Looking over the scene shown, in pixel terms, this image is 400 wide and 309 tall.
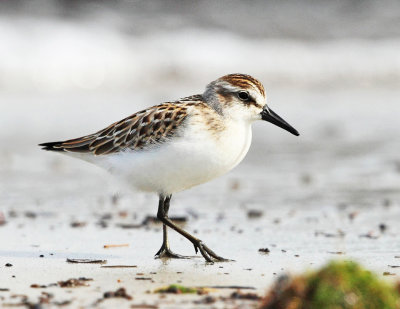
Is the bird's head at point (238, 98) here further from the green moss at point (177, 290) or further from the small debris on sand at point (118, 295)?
the small debris on sand at point (118, 295)

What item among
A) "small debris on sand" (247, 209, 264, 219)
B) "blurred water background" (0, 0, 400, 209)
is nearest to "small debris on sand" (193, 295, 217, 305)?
"small debris on sand" (247, 209, 264, 219)

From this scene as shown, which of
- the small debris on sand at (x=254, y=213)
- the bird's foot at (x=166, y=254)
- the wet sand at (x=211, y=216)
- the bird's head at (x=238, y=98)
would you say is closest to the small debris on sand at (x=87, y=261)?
the wet sand at (x=211, y=216)

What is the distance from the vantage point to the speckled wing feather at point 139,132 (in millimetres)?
5707

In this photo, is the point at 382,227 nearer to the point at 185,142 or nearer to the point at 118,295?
the point at 185,142

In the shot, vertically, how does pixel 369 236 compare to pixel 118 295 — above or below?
above

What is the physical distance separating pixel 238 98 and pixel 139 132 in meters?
0.77

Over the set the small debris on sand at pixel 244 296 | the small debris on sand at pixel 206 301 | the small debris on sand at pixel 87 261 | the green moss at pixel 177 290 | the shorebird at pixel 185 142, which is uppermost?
the shorebird at pixel 185 142

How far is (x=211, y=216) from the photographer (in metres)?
7.12

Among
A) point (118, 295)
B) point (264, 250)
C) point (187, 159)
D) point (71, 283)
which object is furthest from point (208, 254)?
point (118, 295)

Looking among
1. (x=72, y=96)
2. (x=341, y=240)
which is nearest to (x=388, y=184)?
(x=341, y=240)

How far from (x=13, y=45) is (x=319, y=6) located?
9388mm

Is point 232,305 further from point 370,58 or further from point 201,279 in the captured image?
point 370,58

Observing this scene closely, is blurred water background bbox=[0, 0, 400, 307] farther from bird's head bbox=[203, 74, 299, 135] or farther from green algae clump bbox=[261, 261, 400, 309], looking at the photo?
green algae clump bbox=[261, 261, 400, 309]

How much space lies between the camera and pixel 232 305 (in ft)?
13.3
